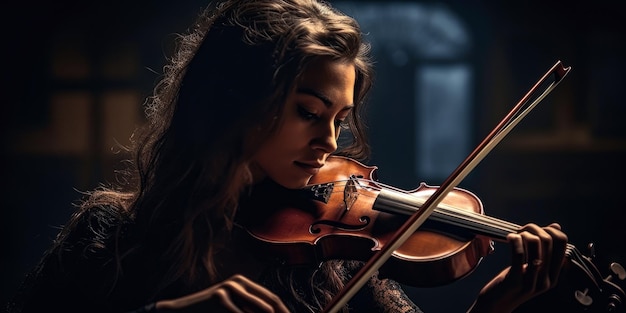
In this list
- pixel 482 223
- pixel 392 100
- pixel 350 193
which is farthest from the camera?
pixel 392 100

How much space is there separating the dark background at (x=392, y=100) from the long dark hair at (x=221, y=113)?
215cm

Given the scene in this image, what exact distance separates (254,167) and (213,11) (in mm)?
215

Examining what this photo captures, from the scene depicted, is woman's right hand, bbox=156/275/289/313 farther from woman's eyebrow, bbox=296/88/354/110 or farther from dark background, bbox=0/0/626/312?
dark background, bbox=0/0/626/312

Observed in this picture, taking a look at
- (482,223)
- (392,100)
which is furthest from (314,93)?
(392,100)

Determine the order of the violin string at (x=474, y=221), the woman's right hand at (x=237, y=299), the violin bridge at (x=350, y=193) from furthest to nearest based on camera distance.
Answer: the violin bridge at (x=350, y=193)
the violin string at (x=474, y=221)
the woman's right hand at (x=237, y=299)

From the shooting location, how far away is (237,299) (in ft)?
2.58

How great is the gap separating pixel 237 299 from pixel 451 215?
0.92 feet

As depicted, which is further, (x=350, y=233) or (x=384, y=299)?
(x=384, y=299)

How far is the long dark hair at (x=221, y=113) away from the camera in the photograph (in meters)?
0.90

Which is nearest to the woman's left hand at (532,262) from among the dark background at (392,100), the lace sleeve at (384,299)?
the lace sleeve at (384,299)

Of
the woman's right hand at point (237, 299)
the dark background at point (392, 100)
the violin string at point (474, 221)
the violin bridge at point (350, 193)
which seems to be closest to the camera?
the woman's right hand at point (237, 299)

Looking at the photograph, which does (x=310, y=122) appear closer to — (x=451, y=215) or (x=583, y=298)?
(x=451, y=215)

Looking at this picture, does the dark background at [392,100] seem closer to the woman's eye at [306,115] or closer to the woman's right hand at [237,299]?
the woman's eye at [306,115]

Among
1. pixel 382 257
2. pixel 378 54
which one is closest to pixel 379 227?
pixel 382 257
